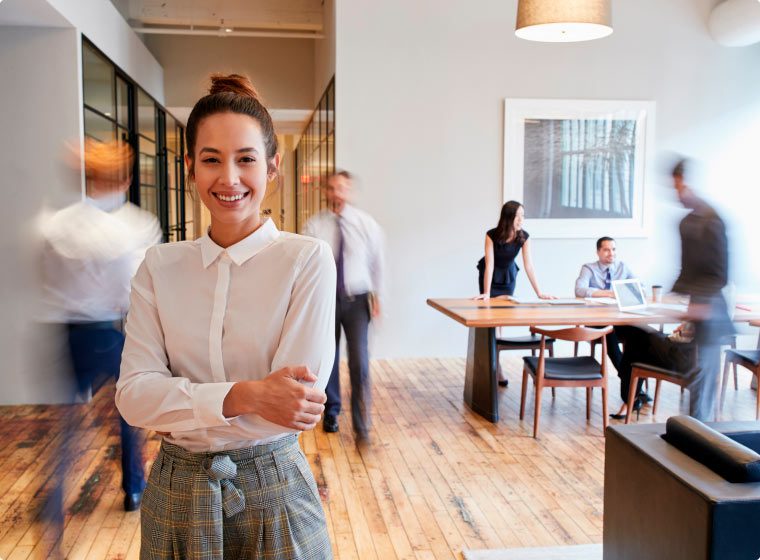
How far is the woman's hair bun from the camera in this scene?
1.30 metres

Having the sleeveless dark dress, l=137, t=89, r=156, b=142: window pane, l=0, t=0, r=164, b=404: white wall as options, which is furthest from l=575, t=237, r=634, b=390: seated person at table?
l=137, t=89, r=156, b=142: window pane

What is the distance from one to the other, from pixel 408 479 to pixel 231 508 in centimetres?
321

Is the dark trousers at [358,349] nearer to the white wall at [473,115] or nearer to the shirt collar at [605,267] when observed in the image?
the shirt collar at [605,267]

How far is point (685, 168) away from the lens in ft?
14.6

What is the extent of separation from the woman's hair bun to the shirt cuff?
498mm

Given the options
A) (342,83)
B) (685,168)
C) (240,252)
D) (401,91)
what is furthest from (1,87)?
(240,252)

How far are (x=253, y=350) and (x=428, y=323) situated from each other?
6.69m

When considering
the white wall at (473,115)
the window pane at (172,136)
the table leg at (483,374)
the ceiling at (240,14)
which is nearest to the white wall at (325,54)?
the ceiling at (240,14)

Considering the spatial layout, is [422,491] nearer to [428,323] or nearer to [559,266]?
[428,323]

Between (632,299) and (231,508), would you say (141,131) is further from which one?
(231,508)

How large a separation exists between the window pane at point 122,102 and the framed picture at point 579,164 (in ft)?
12.9

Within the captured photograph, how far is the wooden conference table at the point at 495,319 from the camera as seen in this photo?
5082 mm

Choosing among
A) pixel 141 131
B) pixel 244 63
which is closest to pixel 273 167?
pixel 141 131

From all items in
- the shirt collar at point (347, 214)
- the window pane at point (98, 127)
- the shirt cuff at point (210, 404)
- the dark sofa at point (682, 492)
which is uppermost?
the window pane at point (98, 127)
